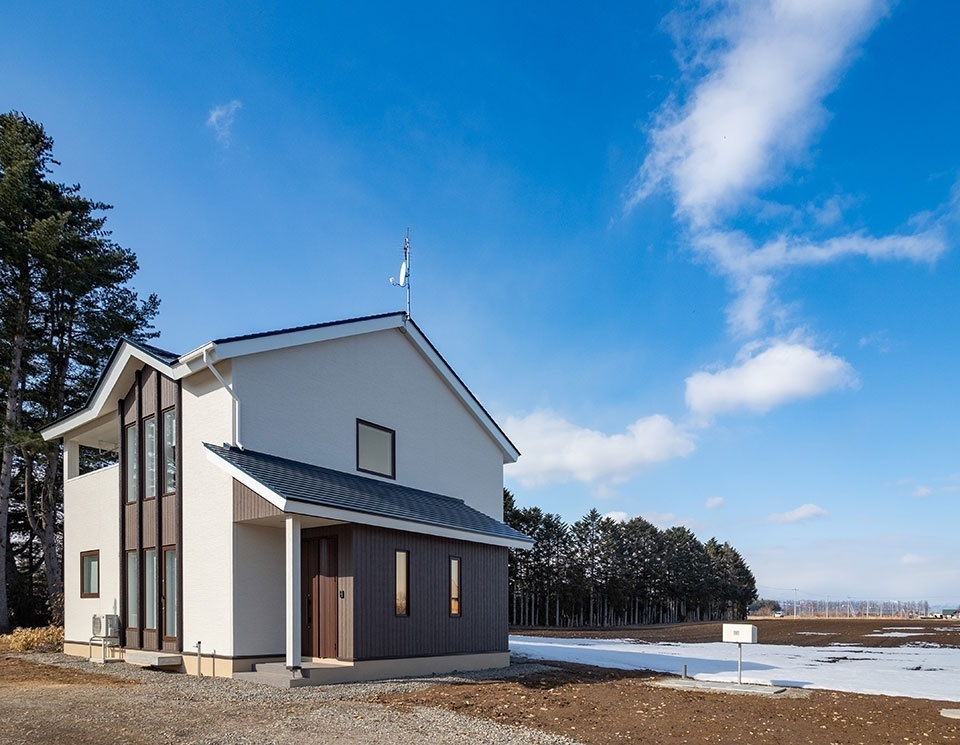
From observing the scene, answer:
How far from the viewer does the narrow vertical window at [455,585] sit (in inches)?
642

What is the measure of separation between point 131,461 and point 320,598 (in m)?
6.36

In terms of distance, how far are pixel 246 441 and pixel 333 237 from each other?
4.99 meters

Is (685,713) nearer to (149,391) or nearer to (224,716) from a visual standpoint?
(224,716)

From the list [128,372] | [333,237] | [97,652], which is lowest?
[97,652]

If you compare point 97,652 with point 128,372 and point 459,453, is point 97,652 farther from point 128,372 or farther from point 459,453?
point 459,453

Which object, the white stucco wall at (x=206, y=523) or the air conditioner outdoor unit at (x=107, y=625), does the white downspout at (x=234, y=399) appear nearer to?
the white stucco wall at (x=206, y=523)

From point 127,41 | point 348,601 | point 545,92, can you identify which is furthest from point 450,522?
point 127,41

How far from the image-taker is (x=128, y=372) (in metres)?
17.5

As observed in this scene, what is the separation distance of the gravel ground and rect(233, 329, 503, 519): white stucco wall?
4730mm

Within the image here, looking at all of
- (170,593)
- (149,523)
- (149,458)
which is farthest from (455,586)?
(149,458)

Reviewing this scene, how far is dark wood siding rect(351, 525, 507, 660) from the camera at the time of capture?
45.5 ft

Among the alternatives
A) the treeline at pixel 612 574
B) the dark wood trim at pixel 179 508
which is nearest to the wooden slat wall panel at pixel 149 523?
the dark wood trim at pixel 179 508

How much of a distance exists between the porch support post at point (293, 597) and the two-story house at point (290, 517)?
3 centimetres

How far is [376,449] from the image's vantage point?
57.5 ft
